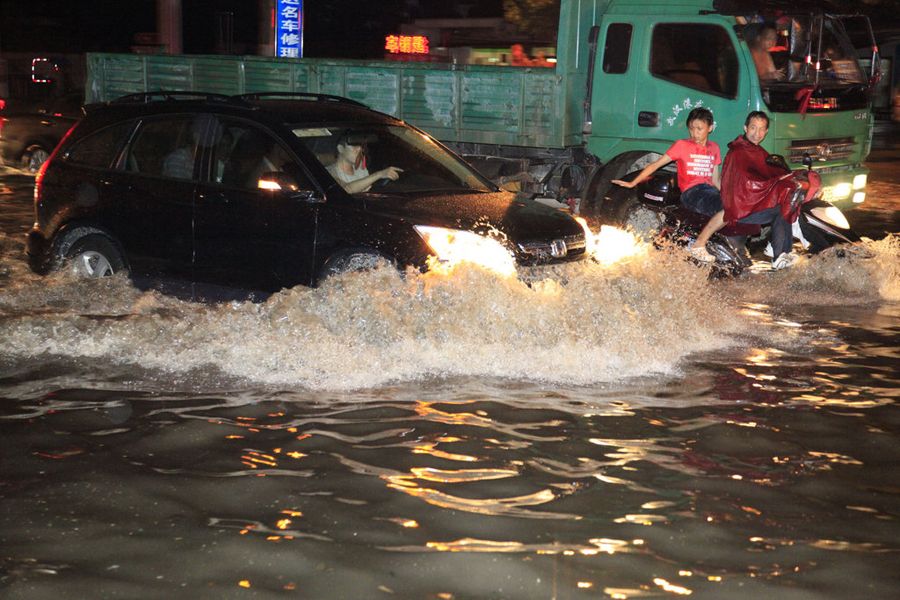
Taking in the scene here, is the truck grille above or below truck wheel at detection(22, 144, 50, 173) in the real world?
above

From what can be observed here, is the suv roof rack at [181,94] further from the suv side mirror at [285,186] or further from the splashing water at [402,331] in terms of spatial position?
the splashing water at [402,331]

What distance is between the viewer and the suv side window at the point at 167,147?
8312mm

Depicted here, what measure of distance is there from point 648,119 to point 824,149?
184 centimetres

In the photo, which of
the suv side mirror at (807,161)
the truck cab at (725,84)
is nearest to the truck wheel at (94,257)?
the truck cab at (725,84)

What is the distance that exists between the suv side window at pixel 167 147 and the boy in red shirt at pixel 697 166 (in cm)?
385

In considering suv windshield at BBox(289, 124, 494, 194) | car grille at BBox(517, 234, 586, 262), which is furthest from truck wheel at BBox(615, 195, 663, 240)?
car grille at BBox(517, 234, 586, 262)

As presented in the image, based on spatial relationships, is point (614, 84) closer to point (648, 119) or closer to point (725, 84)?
point (648, 119)

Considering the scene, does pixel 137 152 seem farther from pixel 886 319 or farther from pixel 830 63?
pixel 830 63

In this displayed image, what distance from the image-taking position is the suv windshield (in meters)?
8.23

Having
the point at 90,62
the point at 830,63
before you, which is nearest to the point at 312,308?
the point at 830,63

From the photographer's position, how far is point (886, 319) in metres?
9.21

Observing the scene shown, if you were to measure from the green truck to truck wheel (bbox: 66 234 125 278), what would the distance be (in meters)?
5.20

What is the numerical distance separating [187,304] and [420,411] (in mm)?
2579

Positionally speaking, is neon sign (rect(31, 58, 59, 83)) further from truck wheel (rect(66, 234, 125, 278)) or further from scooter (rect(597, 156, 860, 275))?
scooter (rect(597, 156, 860, 275))
